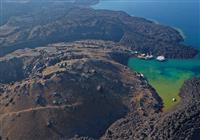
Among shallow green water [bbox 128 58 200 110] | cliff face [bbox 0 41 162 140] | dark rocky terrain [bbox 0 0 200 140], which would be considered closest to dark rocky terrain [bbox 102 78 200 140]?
dark rocky terrain [bbox 0 0 200 140]

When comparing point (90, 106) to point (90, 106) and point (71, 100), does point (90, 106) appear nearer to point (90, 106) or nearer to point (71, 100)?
point (90, 106)

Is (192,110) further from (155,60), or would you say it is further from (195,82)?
(155,60)

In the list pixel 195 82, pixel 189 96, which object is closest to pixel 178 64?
pixel 195 82

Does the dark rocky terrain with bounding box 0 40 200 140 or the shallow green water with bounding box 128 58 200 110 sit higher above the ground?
the dark rocky terrain with bounding box 0 40 200 140

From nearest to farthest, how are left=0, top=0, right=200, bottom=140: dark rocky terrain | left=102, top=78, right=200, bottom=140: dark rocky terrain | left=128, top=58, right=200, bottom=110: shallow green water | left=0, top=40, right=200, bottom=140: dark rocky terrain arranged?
left=102, top=78, right=200, bottom=140: dark rocky terrain
left=0, top=0, right=200, bottom=140: dark rocky terrain
left=0, top=40, right=200, bottom=140: dark rocky terrain
left=128, top=58, right=200, bottom=110: shallow green water

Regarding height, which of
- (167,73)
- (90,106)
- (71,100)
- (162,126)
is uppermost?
(162,126)

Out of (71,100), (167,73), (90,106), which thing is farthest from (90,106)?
(167,73)

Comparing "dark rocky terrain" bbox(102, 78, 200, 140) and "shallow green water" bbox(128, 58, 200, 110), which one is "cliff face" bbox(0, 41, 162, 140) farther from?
"shallow green water" bbox(128, 58, 200, 110)
